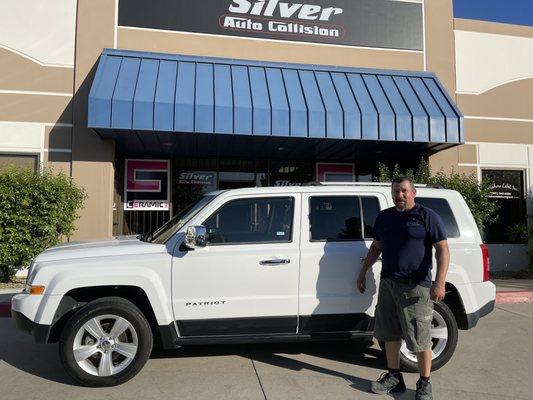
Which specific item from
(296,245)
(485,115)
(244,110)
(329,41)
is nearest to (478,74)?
(485,115)

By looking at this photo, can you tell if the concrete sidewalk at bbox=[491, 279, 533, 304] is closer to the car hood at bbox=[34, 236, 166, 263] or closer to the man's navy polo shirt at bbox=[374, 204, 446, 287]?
the man's navy polo shirt at bbox=[374, 204, 446, 287]

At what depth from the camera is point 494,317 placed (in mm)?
7277

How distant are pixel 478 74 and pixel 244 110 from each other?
6.84 meters

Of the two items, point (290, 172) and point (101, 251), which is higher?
point (290, 172)

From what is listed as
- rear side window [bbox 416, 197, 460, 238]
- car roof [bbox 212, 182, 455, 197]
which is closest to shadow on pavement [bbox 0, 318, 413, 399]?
rear side window [bbox 416, 197, 460, 238]

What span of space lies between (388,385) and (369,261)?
1132 millimetres

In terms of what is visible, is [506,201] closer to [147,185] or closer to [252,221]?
[147,185]

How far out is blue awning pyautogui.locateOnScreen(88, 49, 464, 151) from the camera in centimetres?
867

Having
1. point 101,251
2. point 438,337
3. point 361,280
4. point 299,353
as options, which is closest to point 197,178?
point 299,353

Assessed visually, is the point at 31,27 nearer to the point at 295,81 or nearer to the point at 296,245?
the point at 295,81

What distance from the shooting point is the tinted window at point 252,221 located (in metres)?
4.67

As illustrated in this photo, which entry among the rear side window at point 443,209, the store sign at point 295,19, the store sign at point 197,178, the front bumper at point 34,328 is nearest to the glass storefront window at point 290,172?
the store sign at point 197,178

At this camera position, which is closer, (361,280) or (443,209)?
(361,280)

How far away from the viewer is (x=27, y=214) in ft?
28.8
